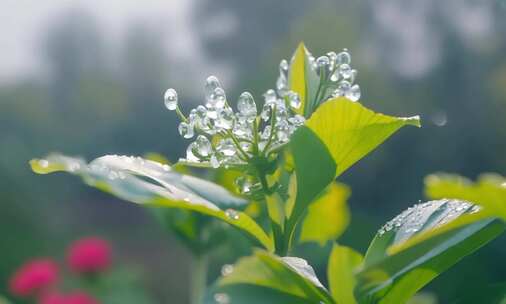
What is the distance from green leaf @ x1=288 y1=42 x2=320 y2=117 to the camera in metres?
0.33

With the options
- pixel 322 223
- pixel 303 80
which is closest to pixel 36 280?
pixel 322 223

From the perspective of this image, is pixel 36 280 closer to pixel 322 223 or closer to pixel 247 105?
pixel 322 223

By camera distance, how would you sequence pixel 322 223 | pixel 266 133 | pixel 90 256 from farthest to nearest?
1. pixel 90 256
2. pixel 322 223
3. pixel 266 133

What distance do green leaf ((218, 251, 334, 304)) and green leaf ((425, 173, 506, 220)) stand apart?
7 centimetres

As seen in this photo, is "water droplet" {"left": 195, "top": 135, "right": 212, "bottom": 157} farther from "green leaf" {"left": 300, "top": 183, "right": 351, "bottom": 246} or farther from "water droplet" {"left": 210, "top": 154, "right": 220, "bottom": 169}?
"green leaf" {"left": 300, "top": 183, "right": 351, "bottom": 246}

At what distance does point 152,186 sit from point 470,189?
0.36 ft

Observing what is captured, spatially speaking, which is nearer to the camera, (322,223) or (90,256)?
(322,223)

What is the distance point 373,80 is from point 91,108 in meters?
2.65

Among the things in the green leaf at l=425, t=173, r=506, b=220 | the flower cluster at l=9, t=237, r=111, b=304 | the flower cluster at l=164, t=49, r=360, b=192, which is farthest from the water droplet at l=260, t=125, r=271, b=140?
the flower cluster at l=9, t=237, r=111, b=304

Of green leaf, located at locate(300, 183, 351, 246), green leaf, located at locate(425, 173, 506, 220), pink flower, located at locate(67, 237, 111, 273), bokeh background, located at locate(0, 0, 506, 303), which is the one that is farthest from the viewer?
bokeh background, located at locate(0, 0, 506, 303)

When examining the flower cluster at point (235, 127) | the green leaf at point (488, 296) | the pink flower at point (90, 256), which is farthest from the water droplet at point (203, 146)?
the pink flower at point (90, 256)

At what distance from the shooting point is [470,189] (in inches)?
7.6

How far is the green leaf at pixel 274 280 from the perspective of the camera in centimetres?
25

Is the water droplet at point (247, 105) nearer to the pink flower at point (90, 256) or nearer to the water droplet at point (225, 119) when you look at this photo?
the water droplet at point (225, 119)
